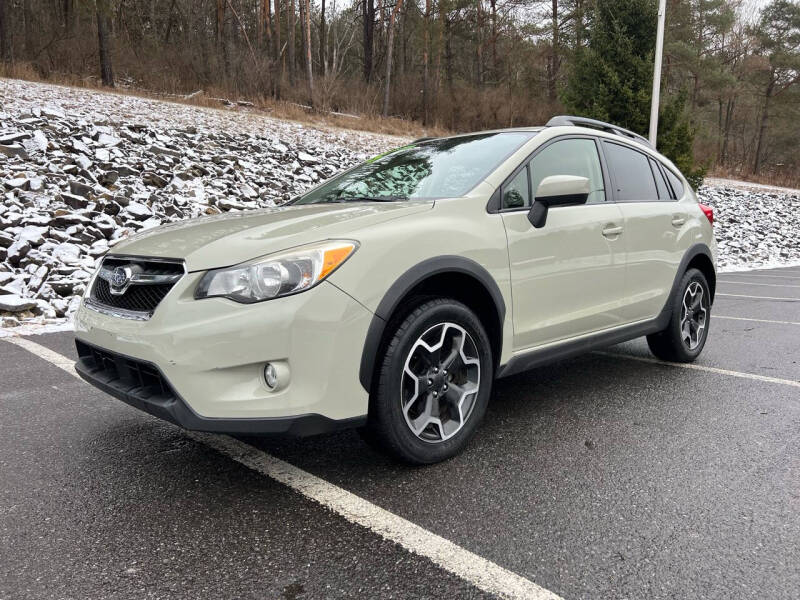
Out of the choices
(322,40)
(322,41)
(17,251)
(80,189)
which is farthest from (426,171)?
(322,41)

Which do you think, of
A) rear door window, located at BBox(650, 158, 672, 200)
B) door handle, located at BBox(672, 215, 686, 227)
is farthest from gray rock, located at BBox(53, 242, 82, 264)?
door handle, located at BBox(672, 215, 686, 227)

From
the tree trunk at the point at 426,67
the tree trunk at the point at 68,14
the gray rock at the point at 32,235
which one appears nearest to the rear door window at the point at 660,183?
the gray rock at the point at 32,235

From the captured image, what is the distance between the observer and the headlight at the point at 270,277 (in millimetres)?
2484

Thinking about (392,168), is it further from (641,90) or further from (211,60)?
(211,60)

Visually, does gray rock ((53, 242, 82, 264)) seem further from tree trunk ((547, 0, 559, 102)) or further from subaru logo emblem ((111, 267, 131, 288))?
tree trunk ((547, 0, 559, 102))

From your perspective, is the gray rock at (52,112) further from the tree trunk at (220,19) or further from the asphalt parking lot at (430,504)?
the tree trunk at (220,19)

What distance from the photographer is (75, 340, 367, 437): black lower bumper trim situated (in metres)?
2.43

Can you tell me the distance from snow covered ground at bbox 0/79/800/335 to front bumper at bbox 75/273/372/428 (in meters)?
4.36

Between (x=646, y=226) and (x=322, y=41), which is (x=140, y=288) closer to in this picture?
(x=646, y=226)

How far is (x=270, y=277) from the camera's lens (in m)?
2.50

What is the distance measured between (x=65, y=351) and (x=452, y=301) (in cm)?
373

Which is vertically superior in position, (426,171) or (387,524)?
(426,171)

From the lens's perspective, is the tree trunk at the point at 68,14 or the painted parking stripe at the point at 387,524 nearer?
the painted parking stripe at the point at 387,524

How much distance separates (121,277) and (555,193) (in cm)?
212
